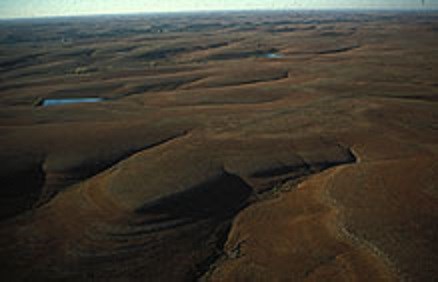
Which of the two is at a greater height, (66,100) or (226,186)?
(66,100)

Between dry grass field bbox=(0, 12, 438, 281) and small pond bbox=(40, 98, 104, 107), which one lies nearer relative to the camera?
dry grass field bbox=(0, 12, 438, 281)

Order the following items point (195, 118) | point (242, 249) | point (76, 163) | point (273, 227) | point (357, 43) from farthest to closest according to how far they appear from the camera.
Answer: point (357, 43), point (195, 118), point (76, 163), point (273, 227), point (242, 249)

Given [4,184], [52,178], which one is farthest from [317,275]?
[4,184]

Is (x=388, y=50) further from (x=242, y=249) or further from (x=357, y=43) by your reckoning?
(x=242, y=249)

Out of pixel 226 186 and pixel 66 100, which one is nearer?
pixel 226 186

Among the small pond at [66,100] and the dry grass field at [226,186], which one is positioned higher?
the small pond at [66,100]

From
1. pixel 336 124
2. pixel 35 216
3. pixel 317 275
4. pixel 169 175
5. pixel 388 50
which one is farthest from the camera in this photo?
pixel 388 50

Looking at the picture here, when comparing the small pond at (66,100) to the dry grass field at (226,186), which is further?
the small pond at (66,100)

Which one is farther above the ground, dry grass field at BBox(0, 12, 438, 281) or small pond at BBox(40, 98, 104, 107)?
small pond at BBox(40, 98, 104, 107)
